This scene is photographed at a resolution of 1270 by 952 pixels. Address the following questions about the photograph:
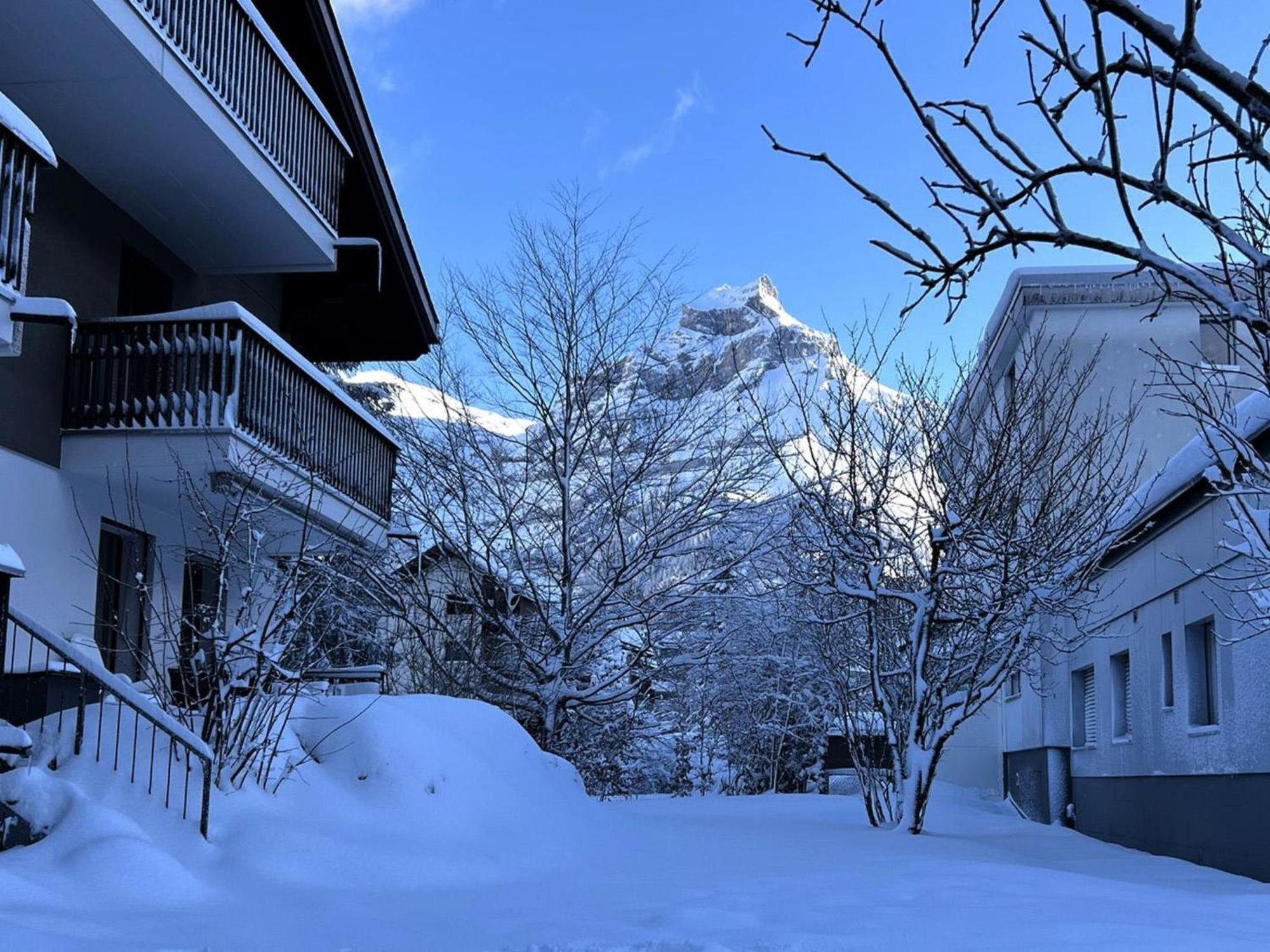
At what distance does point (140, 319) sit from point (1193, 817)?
11.8m

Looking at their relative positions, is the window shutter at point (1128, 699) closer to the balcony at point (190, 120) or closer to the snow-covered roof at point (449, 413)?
the snow-covered roof at point (449, 413)

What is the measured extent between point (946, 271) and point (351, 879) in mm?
6760

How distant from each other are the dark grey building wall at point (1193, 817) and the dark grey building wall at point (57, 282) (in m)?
11.3

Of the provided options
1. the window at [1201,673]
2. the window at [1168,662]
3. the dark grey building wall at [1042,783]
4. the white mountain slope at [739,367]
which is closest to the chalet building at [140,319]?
the white mountain slope at [739,367]

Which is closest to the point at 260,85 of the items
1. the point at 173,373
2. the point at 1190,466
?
the point at 173,373

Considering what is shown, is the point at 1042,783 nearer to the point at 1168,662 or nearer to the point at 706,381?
the point at 1168,662

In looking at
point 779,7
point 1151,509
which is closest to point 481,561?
point 1151,509

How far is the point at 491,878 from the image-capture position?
9133 mm

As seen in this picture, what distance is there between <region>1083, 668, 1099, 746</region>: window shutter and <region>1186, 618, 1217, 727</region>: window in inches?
187

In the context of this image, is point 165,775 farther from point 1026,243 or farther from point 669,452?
point 669,452

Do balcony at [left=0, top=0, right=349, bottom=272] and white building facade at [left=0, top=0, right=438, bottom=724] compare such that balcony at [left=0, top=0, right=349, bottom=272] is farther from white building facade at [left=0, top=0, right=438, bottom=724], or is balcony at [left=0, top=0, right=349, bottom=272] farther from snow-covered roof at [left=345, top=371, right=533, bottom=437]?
snow-covered roof at [left=345, top=371, right=533, bottom=437]

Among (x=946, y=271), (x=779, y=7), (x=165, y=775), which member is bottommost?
(x=165, y=775)

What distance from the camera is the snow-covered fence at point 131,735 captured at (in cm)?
827

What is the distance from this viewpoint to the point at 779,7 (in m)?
3.49
